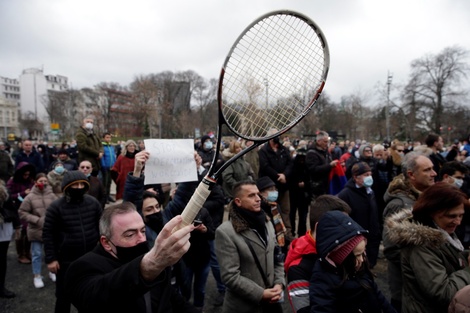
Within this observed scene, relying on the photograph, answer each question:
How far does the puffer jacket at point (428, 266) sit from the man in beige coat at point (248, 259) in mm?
1168

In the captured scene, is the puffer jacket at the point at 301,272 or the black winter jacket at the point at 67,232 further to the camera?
the black winter jacket at the point at 67,232

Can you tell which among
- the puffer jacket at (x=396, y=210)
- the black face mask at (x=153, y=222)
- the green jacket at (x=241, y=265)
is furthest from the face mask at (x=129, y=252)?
the puffer jacket at (x=396, y=210)

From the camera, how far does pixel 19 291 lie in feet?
15.6

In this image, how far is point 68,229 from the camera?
3.67 metres

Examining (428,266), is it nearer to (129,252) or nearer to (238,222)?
(238,222)

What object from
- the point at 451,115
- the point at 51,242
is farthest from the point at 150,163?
the point at 451,115

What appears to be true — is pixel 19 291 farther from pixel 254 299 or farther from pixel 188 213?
pixel 188 213

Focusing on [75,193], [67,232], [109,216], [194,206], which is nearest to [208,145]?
[75,193]

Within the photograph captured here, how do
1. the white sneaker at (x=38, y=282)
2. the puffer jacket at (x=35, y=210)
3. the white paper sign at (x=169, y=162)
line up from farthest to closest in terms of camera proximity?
the puffer jacket at (x=35, y=210) → the white sneaker at (x=38, y=282) → the white paper sign at (x=169, y=162)

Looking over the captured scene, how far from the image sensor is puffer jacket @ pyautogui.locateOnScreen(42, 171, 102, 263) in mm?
3635

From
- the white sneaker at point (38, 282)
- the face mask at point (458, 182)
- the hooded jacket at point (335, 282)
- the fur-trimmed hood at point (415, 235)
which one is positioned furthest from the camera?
the white sneaker at point (38, 282)

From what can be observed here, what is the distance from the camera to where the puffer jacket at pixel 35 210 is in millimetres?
4984

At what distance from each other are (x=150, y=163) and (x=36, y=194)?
3673 millimetres

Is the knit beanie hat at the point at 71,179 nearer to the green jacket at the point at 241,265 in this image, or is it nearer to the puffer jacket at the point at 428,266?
the green jacket at the point at 241,265
